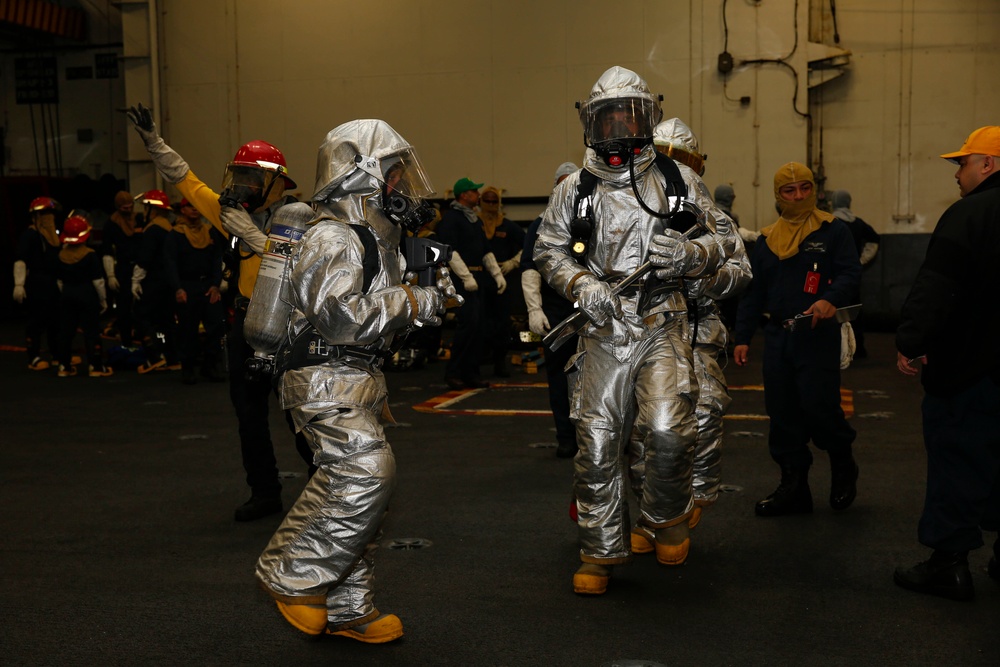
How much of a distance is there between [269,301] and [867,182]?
12857 millimetres

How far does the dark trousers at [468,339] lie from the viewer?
10.0 metres

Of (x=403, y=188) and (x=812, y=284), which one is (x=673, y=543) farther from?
(x=403, y=188)

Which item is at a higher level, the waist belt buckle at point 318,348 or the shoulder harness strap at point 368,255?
the shoulder harness strap at point 368,255

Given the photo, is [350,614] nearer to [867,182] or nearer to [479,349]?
[479,349]

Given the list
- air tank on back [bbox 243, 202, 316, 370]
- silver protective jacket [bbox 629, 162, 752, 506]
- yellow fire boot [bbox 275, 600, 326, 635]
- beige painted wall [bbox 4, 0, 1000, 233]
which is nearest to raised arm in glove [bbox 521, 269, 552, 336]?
silver protective jacket [bbox 629, 162, 752, 506]

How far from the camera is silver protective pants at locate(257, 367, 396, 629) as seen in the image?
11.8ft

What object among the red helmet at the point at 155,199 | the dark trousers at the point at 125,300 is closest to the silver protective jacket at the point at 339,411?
the red helmet at the point at 155,199

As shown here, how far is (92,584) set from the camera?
455 cm

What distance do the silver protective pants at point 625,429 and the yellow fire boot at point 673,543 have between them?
0.18m

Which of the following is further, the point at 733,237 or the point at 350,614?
the point at 733,237

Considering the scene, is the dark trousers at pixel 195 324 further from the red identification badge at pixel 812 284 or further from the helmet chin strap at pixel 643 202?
the helmet chin strap at pixel 643 202

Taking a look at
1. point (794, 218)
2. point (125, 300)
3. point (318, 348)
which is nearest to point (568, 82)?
point (125, 300)

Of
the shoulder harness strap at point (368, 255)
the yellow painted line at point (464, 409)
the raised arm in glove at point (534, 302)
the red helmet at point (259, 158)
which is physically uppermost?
the red helmet at point (259, 158)

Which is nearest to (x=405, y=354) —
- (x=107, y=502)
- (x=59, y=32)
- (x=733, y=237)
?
(x=107, y=502)
